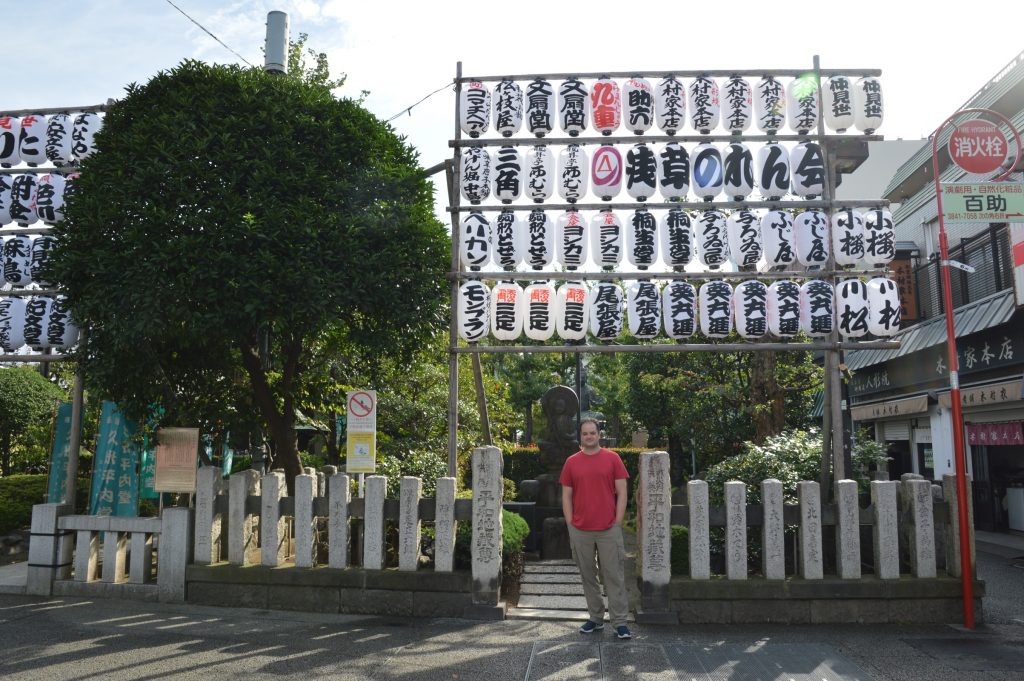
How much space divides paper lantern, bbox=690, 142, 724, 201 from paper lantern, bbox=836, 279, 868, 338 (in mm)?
1933

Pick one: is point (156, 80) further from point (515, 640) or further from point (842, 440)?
point (842, 440)

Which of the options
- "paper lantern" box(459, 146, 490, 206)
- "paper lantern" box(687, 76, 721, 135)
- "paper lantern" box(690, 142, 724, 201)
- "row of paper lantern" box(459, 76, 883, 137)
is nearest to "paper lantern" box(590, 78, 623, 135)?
"row of paper lantern" box(459, 76, 883, 137)

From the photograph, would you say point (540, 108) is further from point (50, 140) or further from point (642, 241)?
point (50, 140)

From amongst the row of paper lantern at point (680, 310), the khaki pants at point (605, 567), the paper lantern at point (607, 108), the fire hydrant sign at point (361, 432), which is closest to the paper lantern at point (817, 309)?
the row of paper lantern at point (680, 310)

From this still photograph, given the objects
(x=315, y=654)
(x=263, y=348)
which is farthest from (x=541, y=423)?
(x=315, y=654)

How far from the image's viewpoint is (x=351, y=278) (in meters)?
7.76

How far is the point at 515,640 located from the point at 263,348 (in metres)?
5.26

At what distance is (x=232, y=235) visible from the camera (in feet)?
24.2

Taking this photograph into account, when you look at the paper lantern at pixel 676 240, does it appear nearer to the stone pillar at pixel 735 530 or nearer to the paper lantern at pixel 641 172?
the paper lantern at pixel 641 172

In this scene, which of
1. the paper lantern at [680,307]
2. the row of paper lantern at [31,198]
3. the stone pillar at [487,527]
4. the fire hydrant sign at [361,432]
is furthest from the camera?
the row of paper lantern at [31,198]

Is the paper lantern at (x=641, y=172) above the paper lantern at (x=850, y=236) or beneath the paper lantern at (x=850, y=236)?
above

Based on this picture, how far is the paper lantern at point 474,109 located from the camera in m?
9.04

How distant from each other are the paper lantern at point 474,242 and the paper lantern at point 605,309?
145 centimetres

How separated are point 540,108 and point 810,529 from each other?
19.3ft
